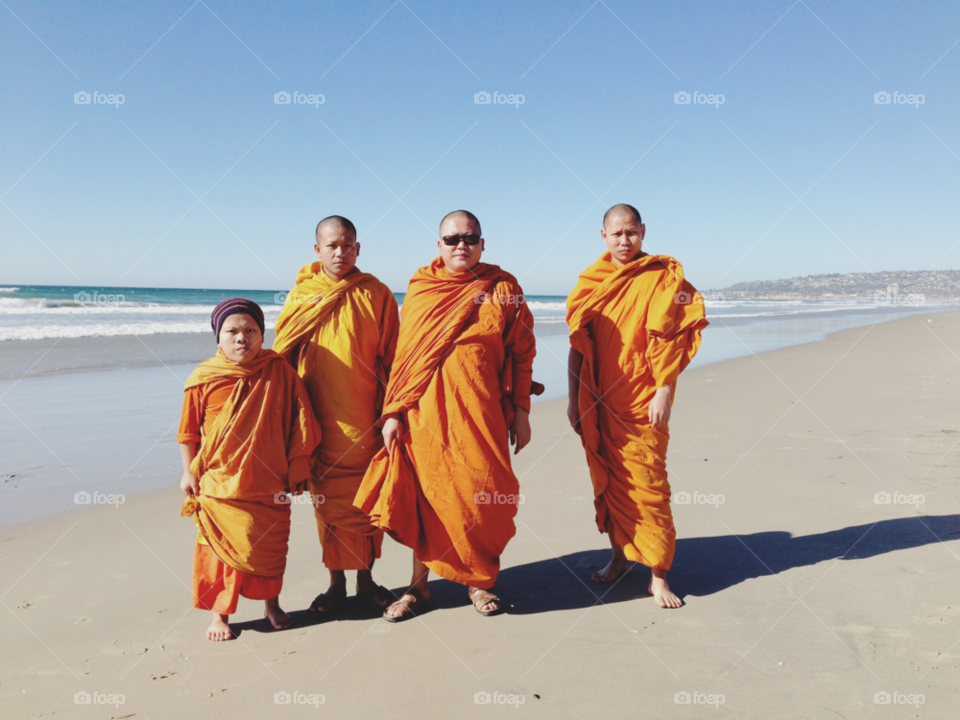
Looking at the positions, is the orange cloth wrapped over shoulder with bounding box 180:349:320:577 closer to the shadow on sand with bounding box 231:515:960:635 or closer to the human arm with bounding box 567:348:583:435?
the shadow on sand with bounding box 231:515:960:635

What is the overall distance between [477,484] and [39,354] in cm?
1297

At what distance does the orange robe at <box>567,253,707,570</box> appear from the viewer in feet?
11.2

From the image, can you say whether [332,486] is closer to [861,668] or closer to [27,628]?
[27,628]

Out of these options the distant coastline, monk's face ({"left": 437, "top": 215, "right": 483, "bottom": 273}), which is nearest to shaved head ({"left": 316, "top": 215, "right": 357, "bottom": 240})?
monk's face ({"left": 437, "top": 215, "right": 483, "bottom": 273})

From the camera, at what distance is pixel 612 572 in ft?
11.9

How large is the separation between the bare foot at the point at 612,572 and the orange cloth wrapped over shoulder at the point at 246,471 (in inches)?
65.4

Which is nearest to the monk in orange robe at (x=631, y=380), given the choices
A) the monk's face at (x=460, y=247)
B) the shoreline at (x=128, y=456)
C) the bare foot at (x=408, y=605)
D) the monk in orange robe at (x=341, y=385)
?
the monk's face at (x=460, y=247)

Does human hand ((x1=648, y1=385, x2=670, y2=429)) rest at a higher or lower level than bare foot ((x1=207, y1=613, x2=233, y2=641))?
higher

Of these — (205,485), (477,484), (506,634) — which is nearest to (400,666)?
(506,634)

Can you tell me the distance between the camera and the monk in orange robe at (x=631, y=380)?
3.40m

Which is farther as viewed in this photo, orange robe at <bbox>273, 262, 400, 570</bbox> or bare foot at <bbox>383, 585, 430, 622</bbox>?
orange robe at <bbox>273, 262, 400, 570</bbox>

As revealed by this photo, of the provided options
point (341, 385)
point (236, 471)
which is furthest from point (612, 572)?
point (236, 471)

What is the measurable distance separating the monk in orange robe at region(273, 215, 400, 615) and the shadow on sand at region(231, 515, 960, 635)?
293mm

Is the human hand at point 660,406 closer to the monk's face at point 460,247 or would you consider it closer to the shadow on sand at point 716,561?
the shadow on sand at point 716,561
